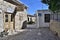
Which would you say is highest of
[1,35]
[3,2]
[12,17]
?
[3,2]

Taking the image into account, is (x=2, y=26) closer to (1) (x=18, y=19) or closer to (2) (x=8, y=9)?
(2) (x=8, y=9)

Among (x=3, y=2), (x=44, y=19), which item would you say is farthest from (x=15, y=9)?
(x=44, y=19)

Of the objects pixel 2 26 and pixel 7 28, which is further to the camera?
pixel 7 28

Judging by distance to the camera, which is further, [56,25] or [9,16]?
[9,16]

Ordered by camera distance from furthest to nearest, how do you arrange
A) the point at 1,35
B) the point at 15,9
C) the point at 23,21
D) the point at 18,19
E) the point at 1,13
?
the point at 23,21
the point at 18,19
the point at 15,9
the point at 1,13
the point at 1,35

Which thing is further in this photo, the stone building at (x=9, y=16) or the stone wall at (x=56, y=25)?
the stone building at (x=9, y=16)

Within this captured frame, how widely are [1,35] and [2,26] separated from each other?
2026 millimetres

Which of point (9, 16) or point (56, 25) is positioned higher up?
point (9, 16)

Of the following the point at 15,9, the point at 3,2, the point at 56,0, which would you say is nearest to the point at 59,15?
the point at 15,9

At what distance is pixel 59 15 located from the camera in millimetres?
21141

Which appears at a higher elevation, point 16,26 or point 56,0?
point 56,0

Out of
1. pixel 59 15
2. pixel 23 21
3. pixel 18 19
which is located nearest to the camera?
pixel 59 15

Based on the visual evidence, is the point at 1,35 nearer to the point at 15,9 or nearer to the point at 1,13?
the point at 1,13

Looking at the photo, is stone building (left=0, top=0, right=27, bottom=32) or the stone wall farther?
stone building (left=0, top=0, right=27, bottom=32)
